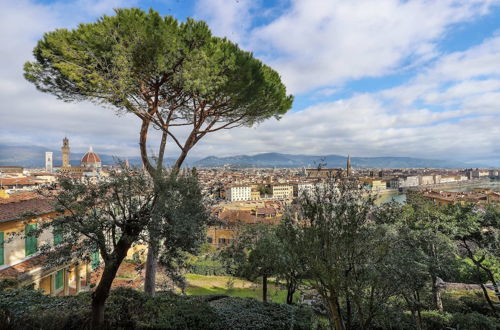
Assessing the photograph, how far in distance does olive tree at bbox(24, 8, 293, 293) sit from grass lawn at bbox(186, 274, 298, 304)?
9.55 meters


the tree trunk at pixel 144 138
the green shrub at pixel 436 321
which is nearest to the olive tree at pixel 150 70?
the tree trunk at pixel 144 138

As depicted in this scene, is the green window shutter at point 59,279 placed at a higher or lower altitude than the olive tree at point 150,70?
lower

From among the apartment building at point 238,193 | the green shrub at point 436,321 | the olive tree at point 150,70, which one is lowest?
the apartment building at point 238,193

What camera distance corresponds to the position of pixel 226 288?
18516mm

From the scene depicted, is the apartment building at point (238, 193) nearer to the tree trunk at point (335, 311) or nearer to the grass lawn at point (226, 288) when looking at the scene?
the grass lawn at point (226, 288)

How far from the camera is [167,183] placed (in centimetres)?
582

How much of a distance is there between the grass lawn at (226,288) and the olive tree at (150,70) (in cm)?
955

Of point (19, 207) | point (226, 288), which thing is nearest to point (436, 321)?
point (226, 288)

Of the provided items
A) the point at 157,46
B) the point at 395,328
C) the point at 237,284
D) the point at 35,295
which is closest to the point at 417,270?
the point at 395,328

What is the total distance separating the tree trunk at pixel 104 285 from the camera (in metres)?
5.62

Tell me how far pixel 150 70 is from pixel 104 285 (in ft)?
19.0

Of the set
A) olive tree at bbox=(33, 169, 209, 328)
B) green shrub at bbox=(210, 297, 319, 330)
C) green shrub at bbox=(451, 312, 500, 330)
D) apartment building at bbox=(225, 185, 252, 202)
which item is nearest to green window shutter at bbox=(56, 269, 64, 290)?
olive tree at bbox=(33, 169, 209, 328)

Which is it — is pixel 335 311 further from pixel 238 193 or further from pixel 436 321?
pixel 238 193

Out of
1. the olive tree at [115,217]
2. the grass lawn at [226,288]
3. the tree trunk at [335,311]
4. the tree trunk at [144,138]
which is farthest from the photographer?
the grass lawn at [226,288]
